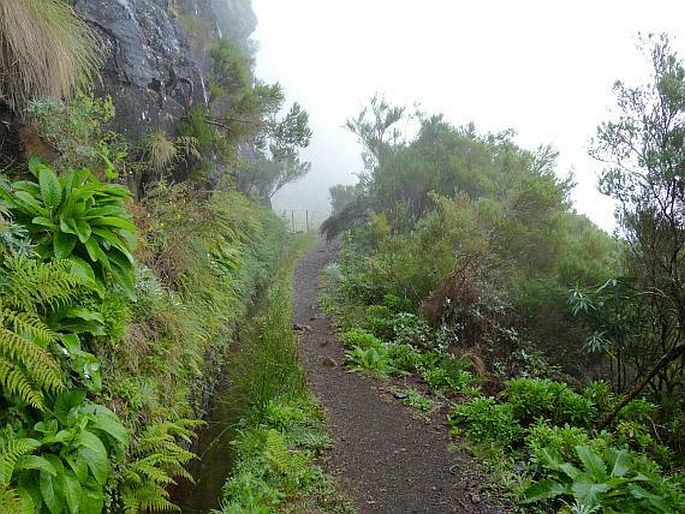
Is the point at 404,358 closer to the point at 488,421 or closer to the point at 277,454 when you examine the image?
the point at 488,421

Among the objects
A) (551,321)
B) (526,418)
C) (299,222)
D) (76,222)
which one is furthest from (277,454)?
(299,222)

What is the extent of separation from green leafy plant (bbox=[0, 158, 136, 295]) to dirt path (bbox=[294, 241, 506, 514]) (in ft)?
8.48

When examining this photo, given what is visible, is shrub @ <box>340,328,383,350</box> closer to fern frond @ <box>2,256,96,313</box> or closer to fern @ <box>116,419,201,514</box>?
fern @ <box>116,419,201,514</box>

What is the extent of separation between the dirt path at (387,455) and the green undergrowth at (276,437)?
0.76 ft

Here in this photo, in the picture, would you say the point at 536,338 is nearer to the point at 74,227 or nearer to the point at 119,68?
the point at 74,227

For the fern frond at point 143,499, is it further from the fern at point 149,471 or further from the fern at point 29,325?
the fern at point 29,325

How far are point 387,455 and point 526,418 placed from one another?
1.58m

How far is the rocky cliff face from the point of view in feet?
20.5

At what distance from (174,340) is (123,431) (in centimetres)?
184

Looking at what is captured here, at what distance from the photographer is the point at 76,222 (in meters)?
3.32

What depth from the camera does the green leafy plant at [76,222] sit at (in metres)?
3.17

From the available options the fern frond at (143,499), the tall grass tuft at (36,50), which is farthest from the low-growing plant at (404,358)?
the tall grass tuft at (36,50)

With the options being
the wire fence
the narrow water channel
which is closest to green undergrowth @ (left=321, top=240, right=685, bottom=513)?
the narrow water channel

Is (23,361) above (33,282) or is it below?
below
